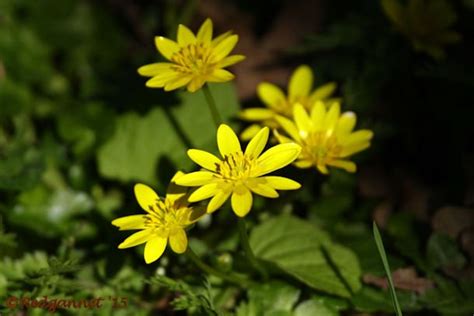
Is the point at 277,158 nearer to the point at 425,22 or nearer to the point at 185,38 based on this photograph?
the point at 185,38

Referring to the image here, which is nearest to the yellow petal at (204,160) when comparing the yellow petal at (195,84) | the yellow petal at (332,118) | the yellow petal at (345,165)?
the yellow petal at (195,84)

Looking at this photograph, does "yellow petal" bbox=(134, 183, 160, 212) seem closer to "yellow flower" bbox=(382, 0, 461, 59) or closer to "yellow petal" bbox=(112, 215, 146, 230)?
"yellow petal" bbox=(112, 215, 146, 230)

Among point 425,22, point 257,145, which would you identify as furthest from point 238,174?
point 425,22

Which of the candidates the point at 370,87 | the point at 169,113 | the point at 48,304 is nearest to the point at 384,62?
the point at 370,87

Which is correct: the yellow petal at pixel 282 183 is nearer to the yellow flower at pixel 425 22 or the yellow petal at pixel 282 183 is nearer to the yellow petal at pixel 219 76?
the yellow petal at pixel 219 76

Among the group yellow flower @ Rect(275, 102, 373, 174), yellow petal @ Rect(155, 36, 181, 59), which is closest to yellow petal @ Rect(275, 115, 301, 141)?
yellow flower @ Rect(275, 102, 373, 174)

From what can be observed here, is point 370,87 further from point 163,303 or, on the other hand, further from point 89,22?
point 89,22
